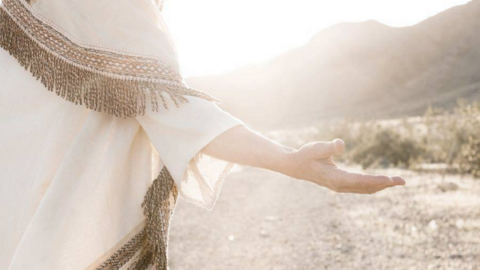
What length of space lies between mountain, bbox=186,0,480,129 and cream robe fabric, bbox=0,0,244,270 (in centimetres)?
4617

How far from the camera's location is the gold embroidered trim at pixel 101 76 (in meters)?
1.32

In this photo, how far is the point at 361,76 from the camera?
218 ft

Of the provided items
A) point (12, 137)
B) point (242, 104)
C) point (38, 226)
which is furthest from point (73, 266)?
point (242, 104)

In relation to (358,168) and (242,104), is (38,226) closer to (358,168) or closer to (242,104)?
(358,168)

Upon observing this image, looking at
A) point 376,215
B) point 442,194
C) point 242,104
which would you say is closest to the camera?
point 376,215

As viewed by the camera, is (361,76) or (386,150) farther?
(361,76)

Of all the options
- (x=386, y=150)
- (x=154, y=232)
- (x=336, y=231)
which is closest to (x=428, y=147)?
(x=386, y=150)

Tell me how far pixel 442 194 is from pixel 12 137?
7.47 meters

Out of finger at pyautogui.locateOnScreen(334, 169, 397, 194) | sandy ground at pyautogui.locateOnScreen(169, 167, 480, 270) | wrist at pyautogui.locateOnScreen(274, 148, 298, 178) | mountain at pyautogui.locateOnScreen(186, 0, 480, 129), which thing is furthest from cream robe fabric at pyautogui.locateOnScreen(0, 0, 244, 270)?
mountain at pyautogui.locateOnScreen(186, 0, 480, 129)

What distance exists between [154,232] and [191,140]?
11.0 inches

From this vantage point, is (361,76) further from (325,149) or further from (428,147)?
(325,149)

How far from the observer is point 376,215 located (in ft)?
22.1

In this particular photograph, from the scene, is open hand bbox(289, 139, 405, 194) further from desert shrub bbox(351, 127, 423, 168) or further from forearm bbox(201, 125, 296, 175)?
desert shrub bbox(351, 127, 423, 168)

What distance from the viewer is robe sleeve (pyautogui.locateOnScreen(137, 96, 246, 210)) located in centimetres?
125
